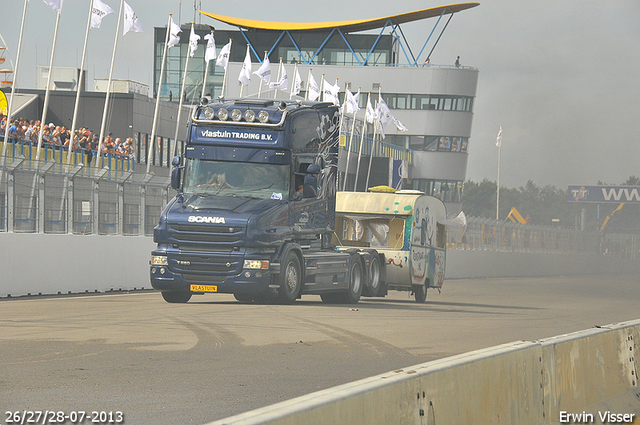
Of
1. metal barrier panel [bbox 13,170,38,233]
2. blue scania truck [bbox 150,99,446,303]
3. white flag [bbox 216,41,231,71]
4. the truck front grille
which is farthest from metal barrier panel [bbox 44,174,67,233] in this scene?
white flag [bbox 216,41,231,71]

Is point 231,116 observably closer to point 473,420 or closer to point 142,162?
point 473,420

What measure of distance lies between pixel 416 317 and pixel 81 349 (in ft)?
27.2

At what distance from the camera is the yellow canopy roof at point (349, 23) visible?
3145 inches

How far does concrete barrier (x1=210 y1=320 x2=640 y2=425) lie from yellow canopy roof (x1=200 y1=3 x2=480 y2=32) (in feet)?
235

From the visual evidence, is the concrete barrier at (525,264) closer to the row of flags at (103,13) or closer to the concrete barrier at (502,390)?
the row of flags at (103,13)

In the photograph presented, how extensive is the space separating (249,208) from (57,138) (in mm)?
15353

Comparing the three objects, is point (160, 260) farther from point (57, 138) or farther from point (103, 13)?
point (103, 13)

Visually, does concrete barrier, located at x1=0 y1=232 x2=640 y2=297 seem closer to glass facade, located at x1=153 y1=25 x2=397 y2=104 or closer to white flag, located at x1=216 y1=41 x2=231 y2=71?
white flag, located at x1=216 y1=41 x2=231 y2=71

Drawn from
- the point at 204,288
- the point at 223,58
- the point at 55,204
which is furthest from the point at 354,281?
the point at 223,58

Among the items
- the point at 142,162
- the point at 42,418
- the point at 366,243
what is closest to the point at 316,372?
the point at 42,418

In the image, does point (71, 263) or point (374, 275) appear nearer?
point (71, 263)

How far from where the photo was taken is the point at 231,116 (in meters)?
20.0

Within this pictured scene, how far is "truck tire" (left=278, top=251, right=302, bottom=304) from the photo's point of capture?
1956 centimetres

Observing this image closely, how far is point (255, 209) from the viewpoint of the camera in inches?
754
